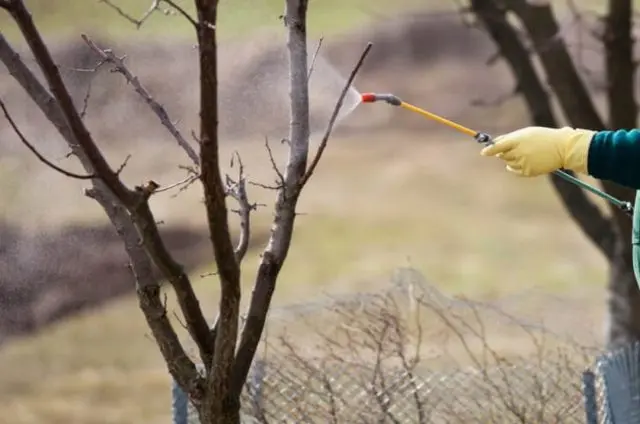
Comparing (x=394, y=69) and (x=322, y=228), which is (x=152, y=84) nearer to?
(x=322, y=228)

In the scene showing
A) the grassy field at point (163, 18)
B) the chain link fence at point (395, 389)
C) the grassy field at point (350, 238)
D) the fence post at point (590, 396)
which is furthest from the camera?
the grassy field at point (350, 238)

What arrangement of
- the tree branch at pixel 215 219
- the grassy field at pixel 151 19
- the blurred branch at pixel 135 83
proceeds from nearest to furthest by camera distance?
the tree branch at pixel 215 219, the blurred branch at pixel 135 83, the grassy field at pixel 151 19

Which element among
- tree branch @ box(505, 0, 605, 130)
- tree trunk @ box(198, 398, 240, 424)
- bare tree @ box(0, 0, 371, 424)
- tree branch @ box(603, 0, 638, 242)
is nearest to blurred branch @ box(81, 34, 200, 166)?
bare tree @ box(0, 0, 371, 424)

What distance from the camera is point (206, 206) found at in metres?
1.38

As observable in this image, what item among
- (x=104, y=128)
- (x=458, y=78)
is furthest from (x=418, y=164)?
(x=104, y=128)

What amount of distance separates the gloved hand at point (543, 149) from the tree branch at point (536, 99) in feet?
5.92

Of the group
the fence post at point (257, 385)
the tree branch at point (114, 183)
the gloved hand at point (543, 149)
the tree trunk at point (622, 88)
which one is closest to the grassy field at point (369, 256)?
the tree trunk at point (622, 88)

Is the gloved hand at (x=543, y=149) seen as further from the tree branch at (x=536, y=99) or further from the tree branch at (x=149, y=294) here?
the tree branch at (x=536, y=99)

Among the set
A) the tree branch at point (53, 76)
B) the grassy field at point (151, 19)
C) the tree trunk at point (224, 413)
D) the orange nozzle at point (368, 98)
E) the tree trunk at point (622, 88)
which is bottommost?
the tree trunk at point (224, 413)

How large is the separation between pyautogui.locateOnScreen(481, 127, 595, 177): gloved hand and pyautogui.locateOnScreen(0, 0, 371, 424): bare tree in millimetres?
455

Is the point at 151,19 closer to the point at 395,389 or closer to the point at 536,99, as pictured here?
the point at 536,99

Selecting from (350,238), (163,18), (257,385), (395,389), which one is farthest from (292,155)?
(350,238)

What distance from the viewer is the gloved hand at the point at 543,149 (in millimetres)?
1830

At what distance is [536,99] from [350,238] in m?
2.40
